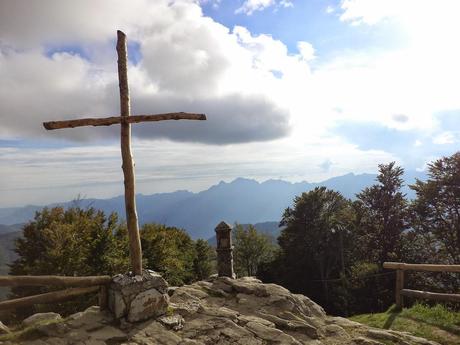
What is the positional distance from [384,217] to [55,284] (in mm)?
37832

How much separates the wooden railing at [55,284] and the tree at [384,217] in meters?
35.2

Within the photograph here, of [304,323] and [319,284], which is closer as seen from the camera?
[304,323]

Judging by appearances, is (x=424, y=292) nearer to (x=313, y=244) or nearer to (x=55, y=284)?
(x=55, y=284)

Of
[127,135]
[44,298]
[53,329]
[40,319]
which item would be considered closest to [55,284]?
[44,298]

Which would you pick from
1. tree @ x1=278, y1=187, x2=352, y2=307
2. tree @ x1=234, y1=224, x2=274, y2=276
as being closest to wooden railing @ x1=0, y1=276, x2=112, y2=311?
tree @ x1=278, y1=187, x2=352, y2=307

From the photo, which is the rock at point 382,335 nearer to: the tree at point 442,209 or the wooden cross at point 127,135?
the wooden cross at point 127,135

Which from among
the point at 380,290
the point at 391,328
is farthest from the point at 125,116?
the point at 380,290

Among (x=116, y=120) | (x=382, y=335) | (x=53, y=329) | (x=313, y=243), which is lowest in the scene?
(x=313, y=243)

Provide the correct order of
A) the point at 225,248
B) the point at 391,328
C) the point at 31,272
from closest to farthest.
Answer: the point at 391,328 < the point at 225,248 < the point at 31,272

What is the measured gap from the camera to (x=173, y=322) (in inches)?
359

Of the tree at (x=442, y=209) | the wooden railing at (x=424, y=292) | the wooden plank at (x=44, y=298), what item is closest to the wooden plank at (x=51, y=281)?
the wooden plank at (x=44, y=298)

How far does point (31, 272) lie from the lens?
27219mm

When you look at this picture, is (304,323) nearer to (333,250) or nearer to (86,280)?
(86,280)

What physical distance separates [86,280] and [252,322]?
4.58m
